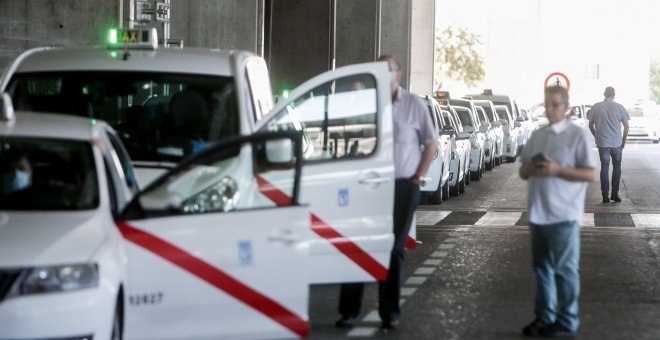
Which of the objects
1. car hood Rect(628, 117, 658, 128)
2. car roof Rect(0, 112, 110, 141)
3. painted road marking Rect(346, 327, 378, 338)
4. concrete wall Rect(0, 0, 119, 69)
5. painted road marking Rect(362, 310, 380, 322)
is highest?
concrete wall Rect(0, 0, 119, 69)

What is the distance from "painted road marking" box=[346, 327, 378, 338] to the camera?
34.9 ft

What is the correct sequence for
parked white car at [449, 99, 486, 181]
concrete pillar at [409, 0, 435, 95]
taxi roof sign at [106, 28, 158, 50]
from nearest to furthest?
1. taxi roof sign at [106, 28, 158, 50]
2. parked white car at [449, 99, 486, 181]
3. concrete pillar at [409, 0, 435, 95]

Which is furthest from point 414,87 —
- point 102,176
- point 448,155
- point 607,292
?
point 102,176

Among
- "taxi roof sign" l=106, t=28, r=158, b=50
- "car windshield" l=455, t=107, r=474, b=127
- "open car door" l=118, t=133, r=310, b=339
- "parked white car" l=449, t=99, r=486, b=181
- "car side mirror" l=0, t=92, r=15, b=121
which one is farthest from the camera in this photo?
"car windshield" l=455, t=107, r=474, b=127

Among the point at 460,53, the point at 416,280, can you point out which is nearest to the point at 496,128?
the point at 416,280

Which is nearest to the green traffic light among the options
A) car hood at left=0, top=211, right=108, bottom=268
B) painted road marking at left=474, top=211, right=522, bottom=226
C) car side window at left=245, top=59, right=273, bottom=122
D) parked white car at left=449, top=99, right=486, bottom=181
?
car side window at left=245, top=59, right=273, bottom=122

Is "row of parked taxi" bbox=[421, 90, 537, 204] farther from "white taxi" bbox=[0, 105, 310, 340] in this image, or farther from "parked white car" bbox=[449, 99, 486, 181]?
"white taxi" bbox=[0, 105, 310, 340]

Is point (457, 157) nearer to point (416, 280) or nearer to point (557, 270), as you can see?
point (416, 280)

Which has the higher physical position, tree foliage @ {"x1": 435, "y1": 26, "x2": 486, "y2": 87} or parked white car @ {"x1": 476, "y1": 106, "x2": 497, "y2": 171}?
tree foliage @ {"x1": 435, "y1": 26, "x2": 486, "y2": 87}

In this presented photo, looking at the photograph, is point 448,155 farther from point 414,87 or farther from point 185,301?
point 414,87

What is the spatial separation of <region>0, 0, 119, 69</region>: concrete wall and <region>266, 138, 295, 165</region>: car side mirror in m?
13.9

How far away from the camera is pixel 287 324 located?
8.40m

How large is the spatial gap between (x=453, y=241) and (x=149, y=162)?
23.3 feet

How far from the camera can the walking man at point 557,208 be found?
10.5 m
